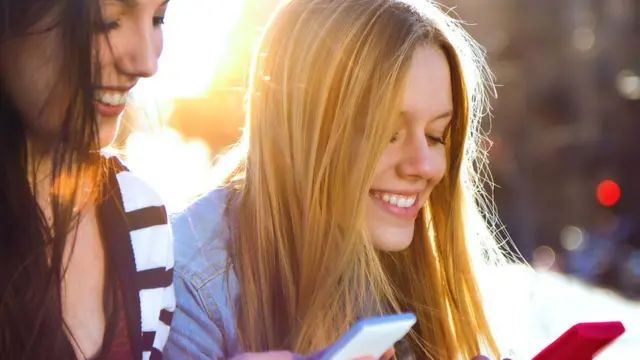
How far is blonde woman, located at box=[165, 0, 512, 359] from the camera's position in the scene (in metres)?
2.18

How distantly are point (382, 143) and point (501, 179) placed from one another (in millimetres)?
25235

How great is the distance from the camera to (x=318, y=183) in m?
2.24

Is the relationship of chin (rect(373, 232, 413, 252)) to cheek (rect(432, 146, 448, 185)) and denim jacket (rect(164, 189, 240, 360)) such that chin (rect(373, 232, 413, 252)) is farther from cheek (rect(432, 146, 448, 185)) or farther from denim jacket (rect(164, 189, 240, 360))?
denim jacket (rect(164, 189, 240, 360))

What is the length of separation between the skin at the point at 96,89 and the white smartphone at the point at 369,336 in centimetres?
55

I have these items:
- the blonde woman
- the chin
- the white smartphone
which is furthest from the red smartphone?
the chin

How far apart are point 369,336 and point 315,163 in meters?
0.92

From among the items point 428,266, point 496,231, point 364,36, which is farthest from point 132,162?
point 496,231

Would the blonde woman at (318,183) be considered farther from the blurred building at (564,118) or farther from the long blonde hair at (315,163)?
the blurred building at (564,118)

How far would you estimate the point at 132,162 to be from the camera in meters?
2.08

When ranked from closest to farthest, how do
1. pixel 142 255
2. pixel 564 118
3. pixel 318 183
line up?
pixel 142 255, pixel 318 183, pixel 564 118

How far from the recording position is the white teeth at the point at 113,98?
1631 millimetres

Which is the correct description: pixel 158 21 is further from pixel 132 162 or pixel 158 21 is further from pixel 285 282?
pixel 285 282

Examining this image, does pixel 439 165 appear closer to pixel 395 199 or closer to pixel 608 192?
pixel 395 199

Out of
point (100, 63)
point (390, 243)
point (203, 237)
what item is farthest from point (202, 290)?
point (100, 63)
